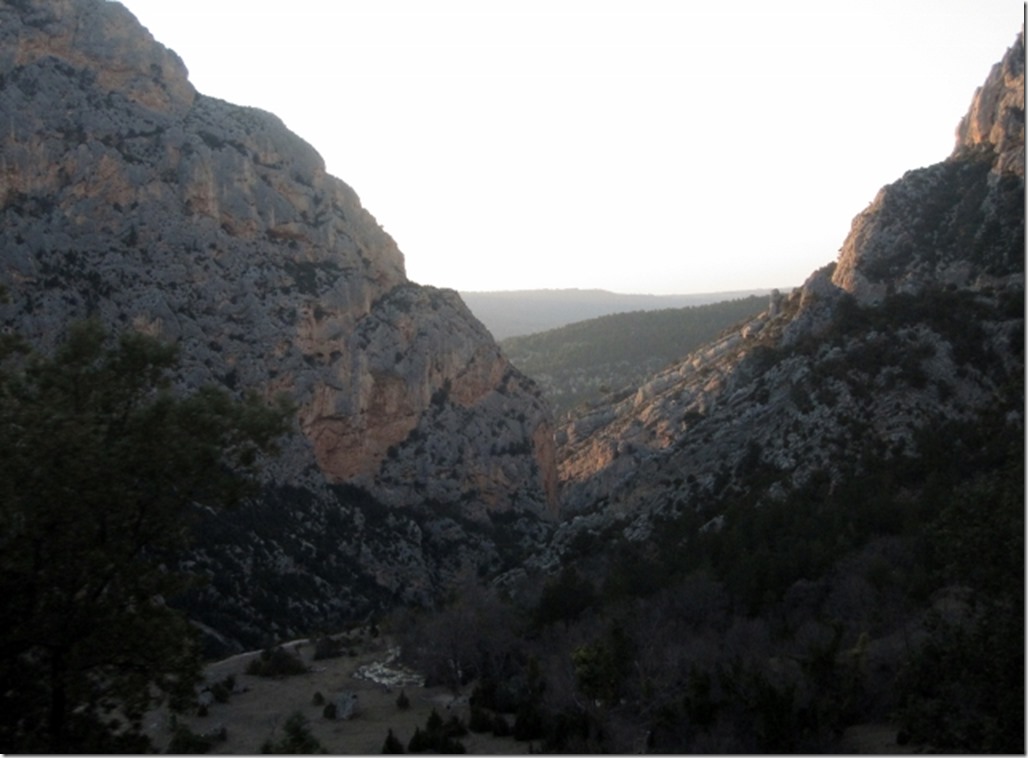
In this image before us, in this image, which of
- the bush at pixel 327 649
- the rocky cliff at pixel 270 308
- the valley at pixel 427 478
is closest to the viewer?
the valley at pixel 427 478

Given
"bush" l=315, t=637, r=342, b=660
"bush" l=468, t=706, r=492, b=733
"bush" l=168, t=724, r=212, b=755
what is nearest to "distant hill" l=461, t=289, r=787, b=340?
"bush" l=315, t=637, r=342, b=660

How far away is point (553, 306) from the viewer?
173 metres

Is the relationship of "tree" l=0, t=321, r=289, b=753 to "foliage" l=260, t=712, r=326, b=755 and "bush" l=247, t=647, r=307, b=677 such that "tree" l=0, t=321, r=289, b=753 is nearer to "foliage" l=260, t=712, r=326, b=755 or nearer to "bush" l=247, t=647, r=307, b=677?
"foliage" l=260, t=712, r=326, b=755

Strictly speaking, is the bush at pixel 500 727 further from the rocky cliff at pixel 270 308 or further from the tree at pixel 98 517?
the rocky cliff at pixel 270 308

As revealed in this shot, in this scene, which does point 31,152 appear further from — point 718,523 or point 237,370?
point 718,523

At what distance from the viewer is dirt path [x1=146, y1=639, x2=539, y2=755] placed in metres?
17.7

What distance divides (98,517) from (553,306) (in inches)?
6490

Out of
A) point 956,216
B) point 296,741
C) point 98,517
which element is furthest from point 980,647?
point 956,216

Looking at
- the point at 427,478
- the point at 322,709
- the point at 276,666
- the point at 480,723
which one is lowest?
the point at 276,666

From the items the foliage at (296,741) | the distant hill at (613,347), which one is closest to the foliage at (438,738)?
the foliage at (296,741)

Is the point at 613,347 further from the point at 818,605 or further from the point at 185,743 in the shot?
the point at 185,743

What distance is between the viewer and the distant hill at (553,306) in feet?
471

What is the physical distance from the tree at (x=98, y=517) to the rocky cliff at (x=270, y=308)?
79.9 feet

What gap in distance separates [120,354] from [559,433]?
57.9 meters
